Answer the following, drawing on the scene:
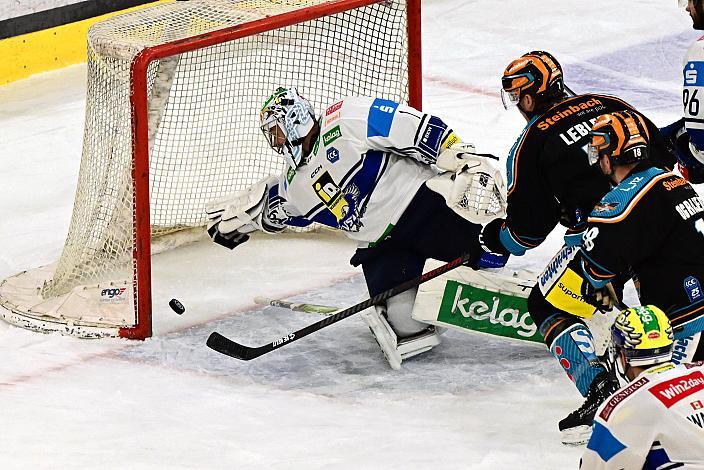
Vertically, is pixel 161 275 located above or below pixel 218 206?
below

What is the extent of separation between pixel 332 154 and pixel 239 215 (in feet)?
1.42

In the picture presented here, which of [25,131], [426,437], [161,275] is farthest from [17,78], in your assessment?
[426,437]

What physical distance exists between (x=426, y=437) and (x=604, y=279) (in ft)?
2.21

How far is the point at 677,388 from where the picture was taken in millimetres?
2574

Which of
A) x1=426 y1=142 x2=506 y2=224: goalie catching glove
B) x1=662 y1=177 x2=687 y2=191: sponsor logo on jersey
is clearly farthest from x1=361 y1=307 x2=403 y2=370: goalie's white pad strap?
x1=662 y1=177 x2=687 y2=191: sponsor logo on jersey

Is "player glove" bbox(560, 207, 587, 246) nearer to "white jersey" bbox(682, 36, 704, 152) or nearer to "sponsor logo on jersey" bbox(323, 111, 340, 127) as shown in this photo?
"white jersey" bbox(682, 36, 704, 152)

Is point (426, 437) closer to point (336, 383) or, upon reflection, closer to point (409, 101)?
point (336, 383)

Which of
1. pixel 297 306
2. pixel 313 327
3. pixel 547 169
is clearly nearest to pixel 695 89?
pixel 547 169

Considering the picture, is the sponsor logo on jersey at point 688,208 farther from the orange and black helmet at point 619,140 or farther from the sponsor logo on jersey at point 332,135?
the sponsor logo on jersey at point 332,135

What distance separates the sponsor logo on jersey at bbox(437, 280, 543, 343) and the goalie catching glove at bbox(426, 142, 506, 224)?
27cm

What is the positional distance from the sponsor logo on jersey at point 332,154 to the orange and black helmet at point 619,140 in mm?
1093

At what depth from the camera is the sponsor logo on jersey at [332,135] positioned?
4.27 meters

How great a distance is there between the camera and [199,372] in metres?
4.31

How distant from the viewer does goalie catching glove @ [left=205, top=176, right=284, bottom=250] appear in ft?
14.9
